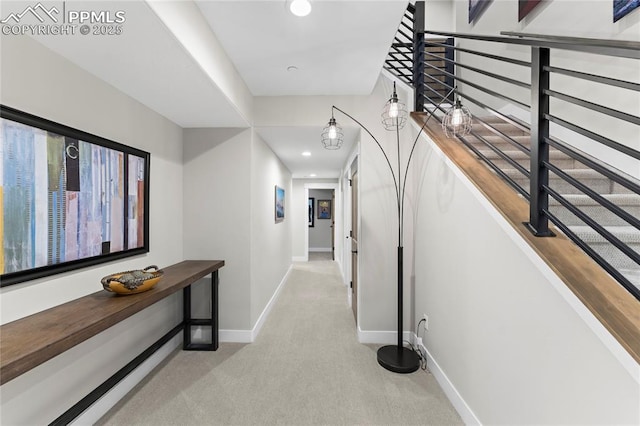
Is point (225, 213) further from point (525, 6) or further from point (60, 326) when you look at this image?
point (525, 6)

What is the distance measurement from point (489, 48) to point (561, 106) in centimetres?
136

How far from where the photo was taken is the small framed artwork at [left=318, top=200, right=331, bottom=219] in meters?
9.53

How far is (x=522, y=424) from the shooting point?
126 centimetres

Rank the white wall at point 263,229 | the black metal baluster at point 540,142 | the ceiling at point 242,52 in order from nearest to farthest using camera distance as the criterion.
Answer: the black metal baluster at point 540,142, the ceiling at point 242,52, the white wall at point 263,229

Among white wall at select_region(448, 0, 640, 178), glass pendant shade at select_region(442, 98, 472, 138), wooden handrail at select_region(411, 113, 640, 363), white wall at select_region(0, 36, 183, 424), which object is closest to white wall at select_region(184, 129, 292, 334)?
white wall at select_region(0, 36, 183, 424)

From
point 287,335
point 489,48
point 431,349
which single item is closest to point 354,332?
point 287,335

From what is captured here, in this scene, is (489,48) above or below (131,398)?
above

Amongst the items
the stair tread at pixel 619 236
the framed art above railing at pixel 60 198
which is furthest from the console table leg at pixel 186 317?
the stair tread at pixel 619 236

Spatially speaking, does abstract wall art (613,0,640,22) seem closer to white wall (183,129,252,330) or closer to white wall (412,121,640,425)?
white wall (412,121,640,425)

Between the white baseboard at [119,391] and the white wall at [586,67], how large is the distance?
3989 mm

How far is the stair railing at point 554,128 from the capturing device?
98 centimetres

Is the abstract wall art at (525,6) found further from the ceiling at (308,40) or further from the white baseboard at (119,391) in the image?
the white baseboard at (119,391)

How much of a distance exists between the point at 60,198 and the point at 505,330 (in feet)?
8.01

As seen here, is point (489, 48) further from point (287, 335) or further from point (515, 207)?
point (287, 335)
